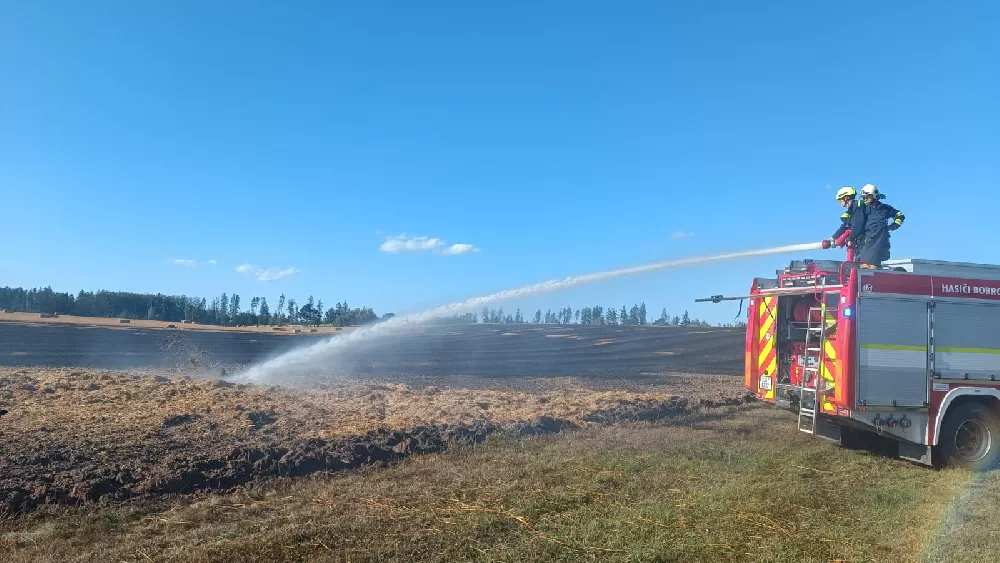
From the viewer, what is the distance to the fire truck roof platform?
9.52 metres

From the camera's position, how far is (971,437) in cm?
945

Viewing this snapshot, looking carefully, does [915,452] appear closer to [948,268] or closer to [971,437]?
[971,437]

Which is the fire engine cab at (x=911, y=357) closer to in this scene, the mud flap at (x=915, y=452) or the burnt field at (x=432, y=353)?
the mud flap at (x=915, y=452)

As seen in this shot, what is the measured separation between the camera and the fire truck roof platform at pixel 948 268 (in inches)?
375

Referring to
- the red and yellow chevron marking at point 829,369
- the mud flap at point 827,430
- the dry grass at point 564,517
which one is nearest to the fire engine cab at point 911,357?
the red and yellow chevron marking at point 829,369

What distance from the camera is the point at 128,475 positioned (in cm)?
735

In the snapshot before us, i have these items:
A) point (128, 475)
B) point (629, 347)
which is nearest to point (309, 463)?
point (128, 475)

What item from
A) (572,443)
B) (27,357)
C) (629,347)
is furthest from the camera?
(629,347)

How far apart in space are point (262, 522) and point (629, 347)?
3417 centimetres

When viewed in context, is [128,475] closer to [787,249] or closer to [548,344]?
[787,249]

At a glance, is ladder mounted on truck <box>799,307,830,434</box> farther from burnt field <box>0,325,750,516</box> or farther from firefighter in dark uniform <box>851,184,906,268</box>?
burnt field <box>0,325,750,516</box>

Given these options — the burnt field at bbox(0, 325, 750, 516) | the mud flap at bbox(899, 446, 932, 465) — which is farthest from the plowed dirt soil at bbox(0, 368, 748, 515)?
the mud flap at bbox(899, 446, 932, 465)

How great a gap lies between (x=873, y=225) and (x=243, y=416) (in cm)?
1121

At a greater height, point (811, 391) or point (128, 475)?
point (811, 391)
